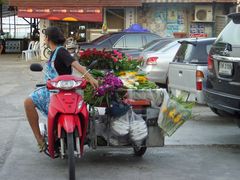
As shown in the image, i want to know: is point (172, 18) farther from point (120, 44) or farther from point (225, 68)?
point (225, 68)

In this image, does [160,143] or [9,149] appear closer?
[160,143]

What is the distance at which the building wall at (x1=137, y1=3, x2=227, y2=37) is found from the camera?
25328 mm

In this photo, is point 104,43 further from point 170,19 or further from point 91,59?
point 91,59

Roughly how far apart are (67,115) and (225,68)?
2546 millimetres

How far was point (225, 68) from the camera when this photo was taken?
7.11m

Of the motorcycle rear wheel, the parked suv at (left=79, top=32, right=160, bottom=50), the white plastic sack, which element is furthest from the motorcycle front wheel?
the parked suv at (left=79, top=32, right=160, bottom=50)

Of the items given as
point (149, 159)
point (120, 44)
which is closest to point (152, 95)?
point (149, 159)

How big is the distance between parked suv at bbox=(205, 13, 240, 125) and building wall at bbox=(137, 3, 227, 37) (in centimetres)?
1787

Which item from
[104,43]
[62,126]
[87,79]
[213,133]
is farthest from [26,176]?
[104,43]

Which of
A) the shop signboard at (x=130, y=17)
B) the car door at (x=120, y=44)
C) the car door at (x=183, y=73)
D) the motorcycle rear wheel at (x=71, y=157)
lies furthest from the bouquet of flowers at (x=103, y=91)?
the shop signboard at (x=130, y=17)

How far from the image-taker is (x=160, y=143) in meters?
6.46

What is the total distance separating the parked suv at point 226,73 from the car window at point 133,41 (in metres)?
11.2

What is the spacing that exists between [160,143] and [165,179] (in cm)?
59

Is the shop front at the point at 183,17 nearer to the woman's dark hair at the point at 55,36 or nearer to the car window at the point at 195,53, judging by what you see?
the car window at the point at 195,53
